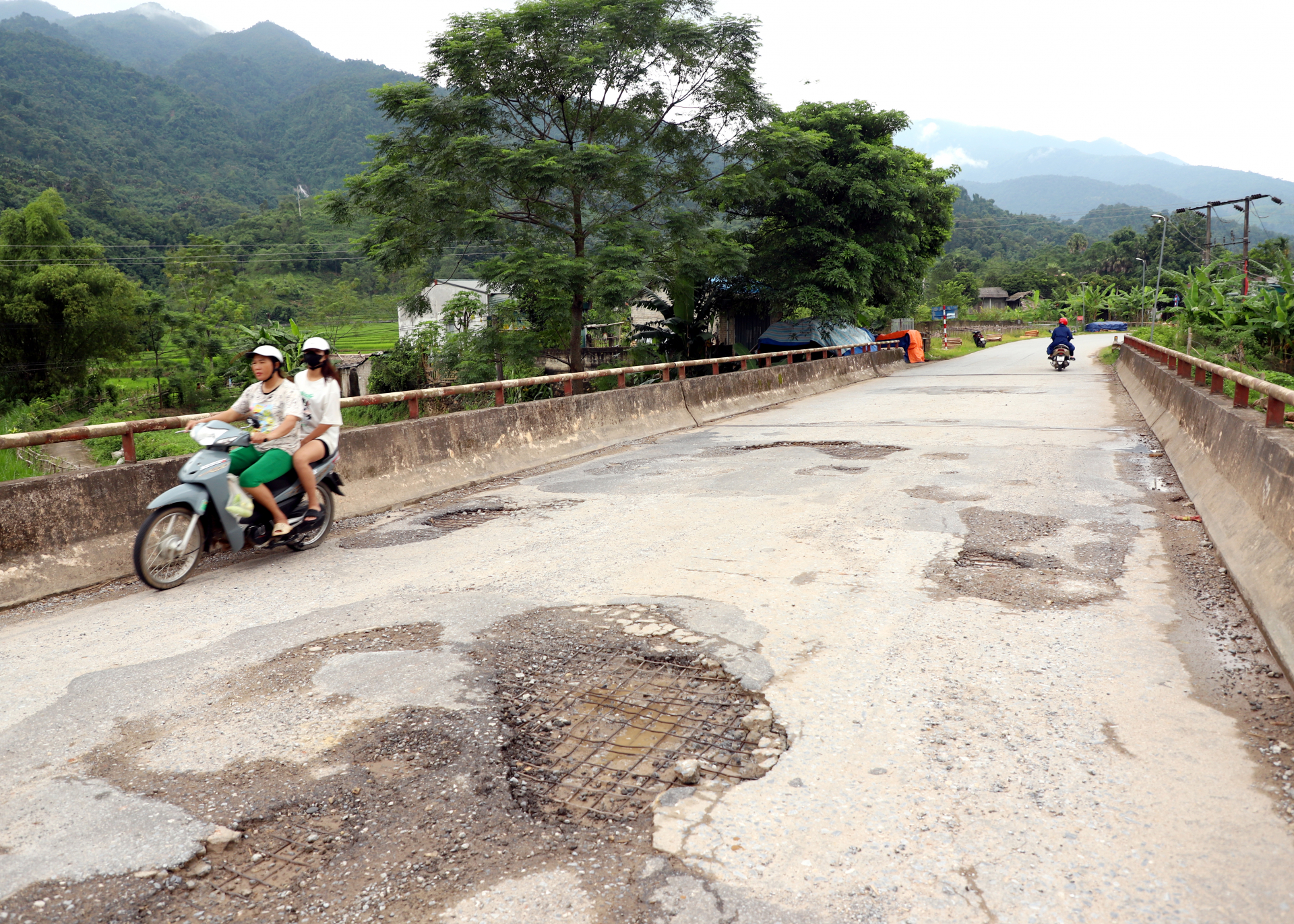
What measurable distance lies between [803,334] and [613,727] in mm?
28543

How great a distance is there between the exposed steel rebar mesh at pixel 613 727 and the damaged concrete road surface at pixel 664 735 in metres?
0.02

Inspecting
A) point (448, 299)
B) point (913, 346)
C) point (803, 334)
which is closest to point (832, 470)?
point (803, 334)

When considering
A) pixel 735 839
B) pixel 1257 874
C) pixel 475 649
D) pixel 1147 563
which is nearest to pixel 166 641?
pixel 475 649

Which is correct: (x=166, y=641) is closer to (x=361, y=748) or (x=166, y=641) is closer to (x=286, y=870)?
(x=361, y=748)

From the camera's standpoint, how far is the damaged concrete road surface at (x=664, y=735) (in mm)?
2414

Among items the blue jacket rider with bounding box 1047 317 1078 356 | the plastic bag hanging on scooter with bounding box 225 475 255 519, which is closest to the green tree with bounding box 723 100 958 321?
the blue jacket rider with bounding box 1047 317 1078 356

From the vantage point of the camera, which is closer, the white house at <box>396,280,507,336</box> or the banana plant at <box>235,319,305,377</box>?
the white house at <box>396,280,507,336</box>

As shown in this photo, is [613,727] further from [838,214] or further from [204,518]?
[838,214]

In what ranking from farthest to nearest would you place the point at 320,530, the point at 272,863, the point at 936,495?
1. the point at 936,495
2. the point at 320,530
3. the point at 272,863

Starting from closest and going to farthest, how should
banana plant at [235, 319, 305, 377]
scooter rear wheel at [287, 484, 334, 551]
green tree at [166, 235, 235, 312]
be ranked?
scooter rear wheel at [287, 484, 334, 551], banana plant at [235, 319, 305, 377], green tree at [166, 235, 235, 312]

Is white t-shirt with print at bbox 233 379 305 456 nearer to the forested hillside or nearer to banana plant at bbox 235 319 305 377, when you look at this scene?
banana plant at bbox 235 319 305 377

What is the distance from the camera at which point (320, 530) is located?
6656 millimetres

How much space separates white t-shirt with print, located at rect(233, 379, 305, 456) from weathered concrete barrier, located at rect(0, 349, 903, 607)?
910 millimetres

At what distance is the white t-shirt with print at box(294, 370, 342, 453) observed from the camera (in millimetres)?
6355
